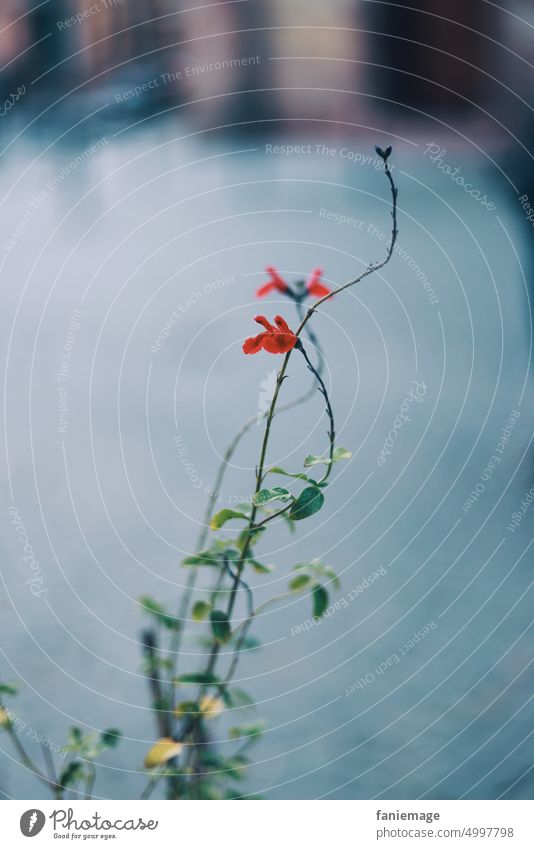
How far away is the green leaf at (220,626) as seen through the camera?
572 millimetres

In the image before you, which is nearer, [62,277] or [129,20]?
[129,20]

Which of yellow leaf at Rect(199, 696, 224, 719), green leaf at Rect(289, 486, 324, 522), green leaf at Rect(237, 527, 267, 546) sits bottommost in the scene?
yellow leaf at Rect(199, 696, 224, 719)

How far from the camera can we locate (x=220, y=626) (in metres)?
0.58

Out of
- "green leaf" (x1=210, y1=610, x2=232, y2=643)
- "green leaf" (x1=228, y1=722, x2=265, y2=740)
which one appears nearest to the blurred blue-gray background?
"green leaf" (x1=228, y1=722, x2=265, y2=740)

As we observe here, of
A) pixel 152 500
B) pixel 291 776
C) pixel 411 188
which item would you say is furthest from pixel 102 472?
pixel 411 188

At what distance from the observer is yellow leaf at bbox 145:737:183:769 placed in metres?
0.59

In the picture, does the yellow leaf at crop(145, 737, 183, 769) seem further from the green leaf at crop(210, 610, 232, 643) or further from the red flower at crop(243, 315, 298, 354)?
the red flower at crop(243, 315, 298, 354)

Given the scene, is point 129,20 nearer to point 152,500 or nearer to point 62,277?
point 62,277

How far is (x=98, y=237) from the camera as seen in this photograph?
87 cm

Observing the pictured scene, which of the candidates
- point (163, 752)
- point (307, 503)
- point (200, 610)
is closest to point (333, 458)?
point (307, 503)

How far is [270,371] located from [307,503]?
194 mm

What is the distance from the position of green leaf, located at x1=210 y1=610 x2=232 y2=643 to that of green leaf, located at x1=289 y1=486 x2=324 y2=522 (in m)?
0.09
